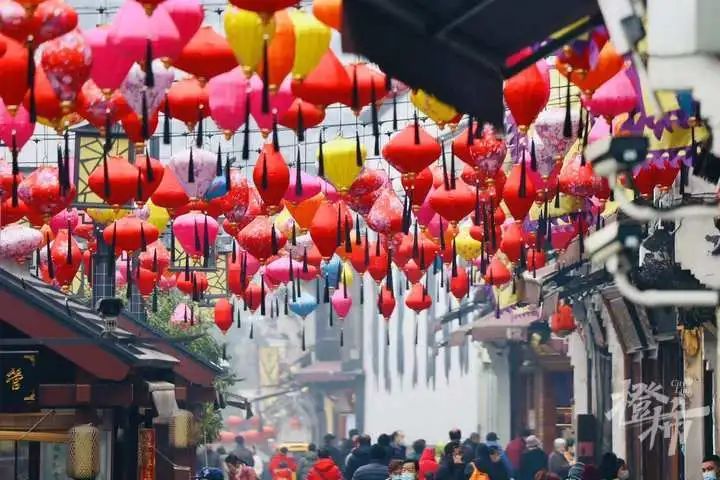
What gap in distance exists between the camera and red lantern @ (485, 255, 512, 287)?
27.6 meters

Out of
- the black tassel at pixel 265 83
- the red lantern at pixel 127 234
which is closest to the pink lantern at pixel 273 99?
the black tassel at pixel 265 83

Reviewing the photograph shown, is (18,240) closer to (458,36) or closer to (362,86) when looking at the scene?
(362,86)

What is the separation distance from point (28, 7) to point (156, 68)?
10.6 ft

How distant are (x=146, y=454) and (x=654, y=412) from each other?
7986 mm

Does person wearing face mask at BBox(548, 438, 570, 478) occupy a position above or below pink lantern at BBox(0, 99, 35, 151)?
below

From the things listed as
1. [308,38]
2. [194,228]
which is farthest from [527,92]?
[194,228]

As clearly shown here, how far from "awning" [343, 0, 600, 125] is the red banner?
15.1 meters

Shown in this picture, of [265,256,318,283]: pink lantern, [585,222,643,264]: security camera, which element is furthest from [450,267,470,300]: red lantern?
[585,222,643,264]: security camera

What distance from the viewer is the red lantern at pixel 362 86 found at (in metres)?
14.6

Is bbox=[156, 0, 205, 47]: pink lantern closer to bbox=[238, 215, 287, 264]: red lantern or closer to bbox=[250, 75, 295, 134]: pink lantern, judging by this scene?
bbox=[250, 75, 295, 134]: pink lantern

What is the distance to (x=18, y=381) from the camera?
74.5ft

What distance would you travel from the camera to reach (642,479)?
29391 millimetres

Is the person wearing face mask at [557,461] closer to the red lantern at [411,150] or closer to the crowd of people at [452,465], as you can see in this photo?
the crowd of people at [452,465]

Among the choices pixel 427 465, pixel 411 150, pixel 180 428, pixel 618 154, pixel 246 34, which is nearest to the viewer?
pixel 618 154
